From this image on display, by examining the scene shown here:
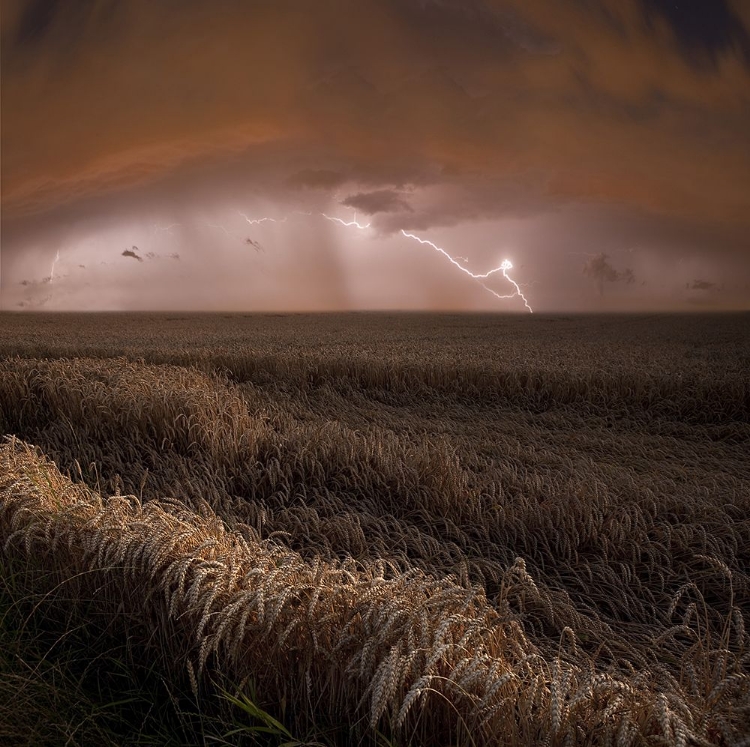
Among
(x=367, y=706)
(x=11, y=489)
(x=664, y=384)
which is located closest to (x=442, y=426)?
(x=664, y=384)

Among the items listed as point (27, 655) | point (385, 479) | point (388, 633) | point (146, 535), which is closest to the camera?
point (388, 633)

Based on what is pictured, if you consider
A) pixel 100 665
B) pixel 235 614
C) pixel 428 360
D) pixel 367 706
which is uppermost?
pixel 428 360

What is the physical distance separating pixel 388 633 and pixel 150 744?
0.95 m

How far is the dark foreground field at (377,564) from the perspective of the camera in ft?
5.55

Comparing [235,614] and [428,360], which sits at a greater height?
[428,360]

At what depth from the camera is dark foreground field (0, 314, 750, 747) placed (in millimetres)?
1691

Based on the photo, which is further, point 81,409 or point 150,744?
point 81,409

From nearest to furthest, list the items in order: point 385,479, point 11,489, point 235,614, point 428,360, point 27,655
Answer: point 235,614 < point 27,655 < point 11,489 < point 385,479 < point 428,360

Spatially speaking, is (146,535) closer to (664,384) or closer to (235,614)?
(235,614)

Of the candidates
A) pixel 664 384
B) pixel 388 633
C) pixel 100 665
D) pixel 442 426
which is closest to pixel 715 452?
pixel 664 384

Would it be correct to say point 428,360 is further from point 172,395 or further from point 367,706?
point 367,706

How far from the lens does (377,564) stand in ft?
10.8

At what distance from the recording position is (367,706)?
1816 millimetres

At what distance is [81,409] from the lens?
21.9 ft
